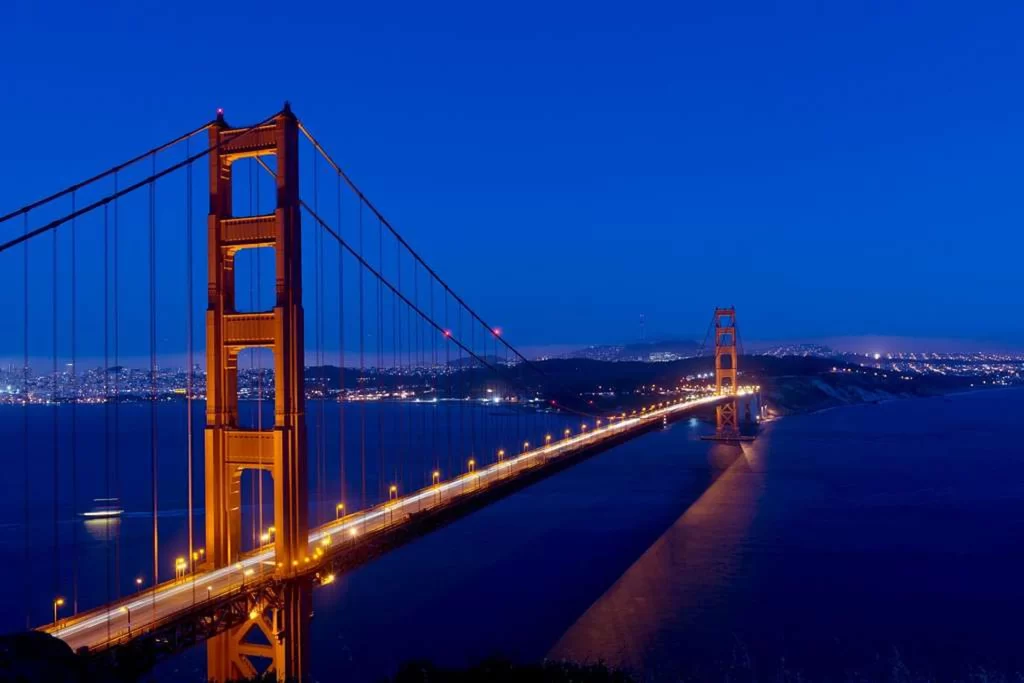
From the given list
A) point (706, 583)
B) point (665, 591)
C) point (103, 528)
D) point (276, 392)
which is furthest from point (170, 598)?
point (103, 528)

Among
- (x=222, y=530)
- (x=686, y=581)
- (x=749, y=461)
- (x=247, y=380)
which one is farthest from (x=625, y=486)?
(x=247, y=380)

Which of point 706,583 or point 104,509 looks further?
point 104,509

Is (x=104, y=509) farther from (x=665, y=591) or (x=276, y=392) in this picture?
(x=276, y=392)

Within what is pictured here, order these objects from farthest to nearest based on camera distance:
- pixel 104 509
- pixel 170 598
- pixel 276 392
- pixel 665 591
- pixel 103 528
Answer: pixel 104 509 → pixel 103 528 → pixel 665 591 → pixel 276 392 → pixel 170 598

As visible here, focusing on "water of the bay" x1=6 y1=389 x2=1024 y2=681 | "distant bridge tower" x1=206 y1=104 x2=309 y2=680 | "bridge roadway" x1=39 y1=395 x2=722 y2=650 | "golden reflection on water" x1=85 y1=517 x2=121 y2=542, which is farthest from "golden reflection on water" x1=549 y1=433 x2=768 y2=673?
"golden reflection on water" x1=85 y1=517 x2=121 y2=542

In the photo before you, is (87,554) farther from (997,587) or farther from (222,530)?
(997,587)

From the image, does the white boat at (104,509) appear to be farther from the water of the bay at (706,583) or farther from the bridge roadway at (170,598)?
the bridge roadway at (170,598)

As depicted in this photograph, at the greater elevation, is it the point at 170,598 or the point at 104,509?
the point at 170,598

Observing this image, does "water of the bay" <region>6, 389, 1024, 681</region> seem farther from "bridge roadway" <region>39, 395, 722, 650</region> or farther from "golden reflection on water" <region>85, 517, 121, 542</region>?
"golden reflection on water" <region>85, 517, 121, 542</region>
